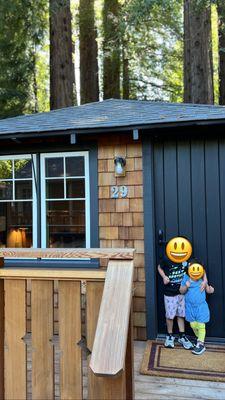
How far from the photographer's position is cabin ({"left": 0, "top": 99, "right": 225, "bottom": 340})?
4270 mm

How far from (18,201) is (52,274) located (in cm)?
277

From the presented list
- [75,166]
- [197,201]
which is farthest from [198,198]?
[75,166]

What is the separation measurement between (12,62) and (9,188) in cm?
815

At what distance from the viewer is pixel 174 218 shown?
14.4 ft

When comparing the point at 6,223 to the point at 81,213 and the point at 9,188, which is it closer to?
the point at 9,188

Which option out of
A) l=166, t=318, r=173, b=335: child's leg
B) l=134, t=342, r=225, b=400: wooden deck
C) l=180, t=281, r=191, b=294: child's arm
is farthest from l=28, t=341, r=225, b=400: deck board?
l=180, t=281, r=191, b=294: child's arm

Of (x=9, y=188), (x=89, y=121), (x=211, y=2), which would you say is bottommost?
(x=9, y=188)

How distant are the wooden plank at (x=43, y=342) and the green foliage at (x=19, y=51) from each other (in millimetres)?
9098

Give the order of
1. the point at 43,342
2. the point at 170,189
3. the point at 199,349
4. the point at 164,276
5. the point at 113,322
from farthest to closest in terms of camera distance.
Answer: the point at 170,189
the point at 164,276
the point at 199,349
the point at 43,342
the point at 113,322

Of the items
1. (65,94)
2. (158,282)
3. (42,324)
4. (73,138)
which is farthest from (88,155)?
(65,94)

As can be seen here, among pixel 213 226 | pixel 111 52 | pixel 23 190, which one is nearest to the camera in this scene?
pixel 213 226

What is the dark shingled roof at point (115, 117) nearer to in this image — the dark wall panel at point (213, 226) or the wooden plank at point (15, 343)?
the dark wall panel at point (213, 226)

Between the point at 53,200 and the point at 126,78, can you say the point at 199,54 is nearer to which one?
the point at 126,78

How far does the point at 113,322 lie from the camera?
1742 mm
